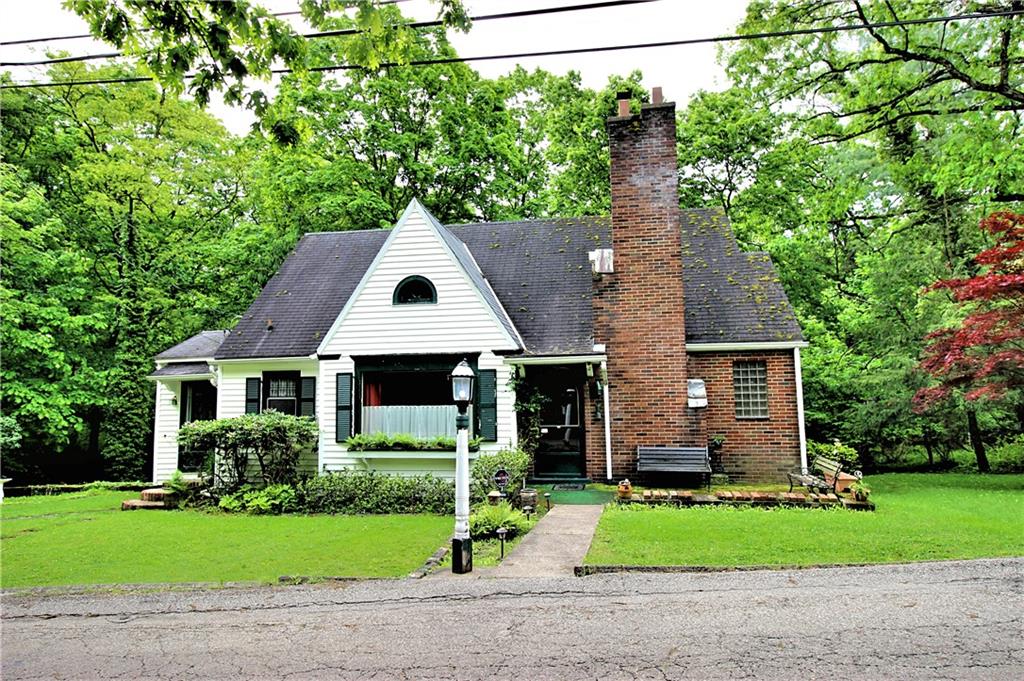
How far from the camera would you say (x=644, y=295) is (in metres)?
12.7

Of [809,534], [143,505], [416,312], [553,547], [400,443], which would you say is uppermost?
[416,312]

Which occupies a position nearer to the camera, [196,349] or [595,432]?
[595,432]

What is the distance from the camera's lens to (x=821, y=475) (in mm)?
12016

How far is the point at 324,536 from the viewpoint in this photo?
909 centimetres

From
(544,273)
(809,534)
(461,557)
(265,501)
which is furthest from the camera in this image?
(544,273)

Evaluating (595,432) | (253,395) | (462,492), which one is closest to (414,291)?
(253,395)

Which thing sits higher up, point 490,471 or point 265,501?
point 490,471

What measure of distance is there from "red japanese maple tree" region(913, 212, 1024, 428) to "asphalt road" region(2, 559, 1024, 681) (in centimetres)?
589

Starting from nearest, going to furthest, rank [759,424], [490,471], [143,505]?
[490,471], [143,505], [759,424]

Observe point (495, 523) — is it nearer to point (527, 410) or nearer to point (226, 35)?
point (527, 410)

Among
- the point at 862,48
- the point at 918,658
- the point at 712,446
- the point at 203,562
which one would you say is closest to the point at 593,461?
the point at 712,446

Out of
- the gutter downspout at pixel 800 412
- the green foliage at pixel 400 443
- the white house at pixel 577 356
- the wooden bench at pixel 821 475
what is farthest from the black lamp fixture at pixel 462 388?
the gutter downspout at pixel 800 412

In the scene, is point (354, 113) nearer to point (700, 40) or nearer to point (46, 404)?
point (46, 404)

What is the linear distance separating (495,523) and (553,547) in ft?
3.97
